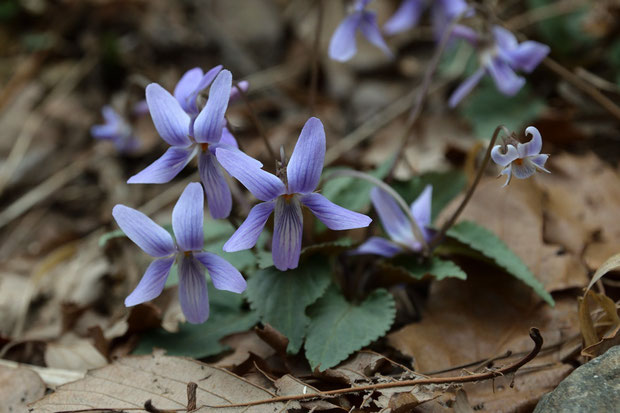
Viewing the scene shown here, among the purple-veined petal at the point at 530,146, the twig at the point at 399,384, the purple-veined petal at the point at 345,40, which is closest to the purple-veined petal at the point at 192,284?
the twig at the point at 399,384

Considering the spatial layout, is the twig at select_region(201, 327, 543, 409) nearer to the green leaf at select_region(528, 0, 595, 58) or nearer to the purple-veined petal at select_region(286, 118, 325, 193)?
the purple-veined petal at select_region(286, 118, 325, 193)

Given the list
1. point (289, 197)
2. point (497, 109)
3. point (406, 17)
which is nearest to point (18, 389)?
point (289, 197)

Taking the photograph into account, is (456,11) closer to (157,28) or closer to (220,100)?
(220,100)

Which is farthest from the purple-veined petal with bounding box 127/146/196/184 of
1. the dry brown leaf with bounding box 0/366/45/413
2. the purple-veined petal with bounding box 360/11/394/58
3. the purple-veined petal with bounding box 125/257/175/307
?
the purple-veined petal with bounding box 360/11/394/58

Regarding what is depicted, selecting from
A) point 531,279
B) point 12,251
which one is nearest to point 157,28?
point 12,251

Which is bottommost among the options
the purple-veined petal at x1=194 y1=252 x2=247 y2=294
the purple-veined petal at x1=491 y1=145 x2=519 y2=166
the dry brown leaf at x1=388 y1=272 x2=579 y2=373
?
the dry brown leaf at x1=388 y1=272 x2=579 y2=373

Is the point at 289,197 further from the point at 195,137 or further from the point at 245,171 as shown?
the point at 195,137

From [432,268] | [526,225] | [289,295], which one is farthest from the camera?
[526,225]
